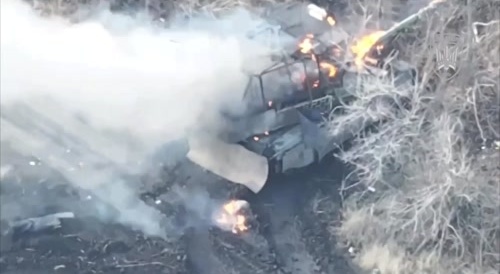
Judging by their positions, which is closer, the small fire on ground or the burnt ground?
the burnt ground

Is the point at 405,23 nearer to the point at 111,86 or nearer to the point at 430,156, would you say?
the point at 430,156

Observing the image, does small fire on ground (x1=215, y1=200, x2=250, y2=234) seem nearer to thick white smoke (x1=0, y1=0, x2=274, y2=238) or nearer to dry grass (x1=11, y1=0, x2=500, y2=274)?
thick white smoke (x1=0, y1=0, x2=274, y2=238)

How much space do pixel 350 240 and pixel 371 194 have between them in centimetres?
22

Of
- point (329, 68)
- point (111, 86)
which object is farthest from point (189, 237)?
point (329, 68)

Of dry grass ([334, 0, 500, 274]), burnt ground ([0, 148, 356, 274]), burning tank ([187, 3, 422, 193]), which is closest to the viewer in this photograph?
burnt ground ([0, 148, 356, 274])

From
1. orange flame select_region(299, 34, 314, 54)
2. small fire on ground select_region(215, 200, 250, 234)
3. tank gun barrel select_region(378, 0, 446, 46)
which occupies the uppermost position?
tank gun barrel select_region(378, 0, 446, 46)

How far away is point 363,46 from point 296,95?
14.8 inches

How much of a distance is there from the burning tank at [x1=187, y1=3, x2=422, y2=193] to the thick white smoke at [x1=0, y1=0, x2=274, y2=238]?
0.11 m

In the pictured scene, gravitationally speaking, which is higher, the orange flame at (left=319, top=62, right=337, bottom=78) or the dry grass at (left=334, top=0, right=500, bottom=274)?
the orange flame at (left=319, top=62, right=337, bottom=78)

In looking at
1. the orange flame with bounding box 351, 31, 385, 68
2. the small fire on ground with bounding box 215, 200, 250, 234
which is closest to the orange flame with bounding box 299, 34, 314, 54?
the orange flame with bounding box 351, 31, 385, 68

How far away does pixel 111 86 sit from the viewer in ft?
11.7

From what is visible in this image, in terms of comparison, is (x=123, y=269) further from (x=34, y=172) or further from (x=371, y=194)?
(x=371, y=194)

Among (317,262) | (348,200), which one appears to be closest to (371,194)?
(348,200)

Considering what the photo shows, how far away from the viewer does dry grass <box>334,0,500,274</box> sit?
3623 mm
